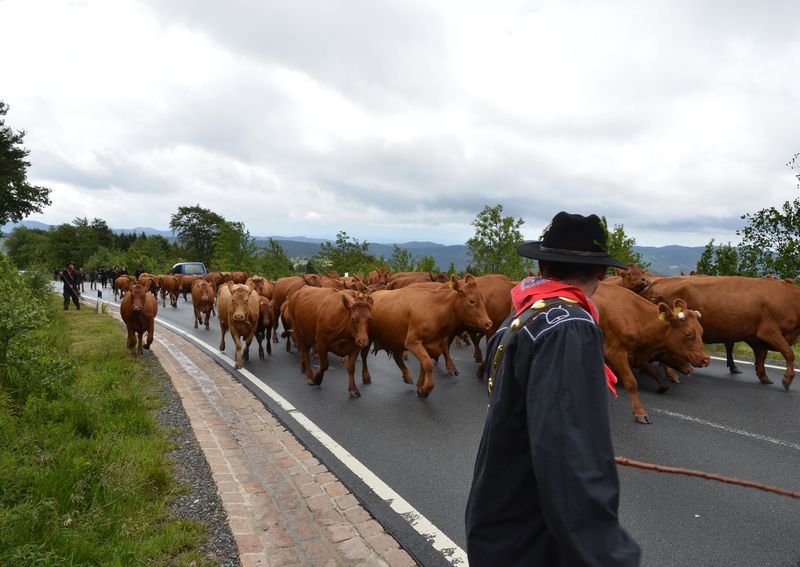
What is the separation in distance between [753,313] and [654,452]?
4.53 metres

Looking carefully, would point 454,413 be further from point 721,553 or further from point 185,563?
point 185,563

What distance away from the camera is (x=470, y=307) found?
833 cm

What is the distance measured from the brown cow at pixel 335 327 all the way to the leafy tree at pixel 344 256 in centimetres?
1882

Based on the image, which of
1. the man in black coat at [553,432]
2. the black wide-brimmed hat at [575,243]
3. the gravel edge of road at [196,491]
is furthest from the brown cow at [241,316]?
the black wide-brimmed hat at [575,243]

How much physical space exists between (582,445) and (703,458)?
16.2 ft

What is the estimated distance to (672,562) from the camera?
11.9 ft

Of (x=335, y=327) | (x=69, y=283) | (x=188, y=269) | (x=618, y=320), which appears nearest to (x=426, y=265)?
(x=335, y=327)

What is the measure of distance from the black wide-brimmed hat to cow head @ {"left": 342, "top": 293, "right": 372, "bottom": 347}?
638 centimetres

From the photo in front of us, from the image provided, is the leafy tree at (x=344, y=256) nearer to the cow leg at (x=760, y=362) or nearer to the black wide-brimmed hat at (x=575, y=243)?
the cow leg at (x=760, y=362)

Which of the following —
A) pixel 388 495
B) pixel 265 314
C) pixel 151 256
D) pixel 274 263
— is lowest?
pixel 388 495

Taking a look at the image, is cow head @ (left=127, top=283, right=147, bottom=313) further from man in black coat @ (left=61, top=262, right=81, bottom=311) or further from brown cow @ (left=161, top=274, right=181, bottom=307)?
brown cow @ (left=161, top=274, right=181, bottom=307)

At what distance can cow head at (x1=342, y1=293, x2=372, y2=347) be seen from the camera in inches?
327

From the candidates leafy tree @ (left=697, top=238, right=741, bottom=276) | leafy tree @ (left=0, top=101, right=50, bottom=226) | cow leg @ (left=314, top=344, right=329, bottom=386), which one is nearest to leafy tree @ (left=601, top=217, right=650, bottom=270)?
leafy tree @ (left=697, top=238, right=741, bottom=276)

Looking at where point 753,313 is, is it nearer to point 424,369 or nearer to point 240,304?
point 424,369
